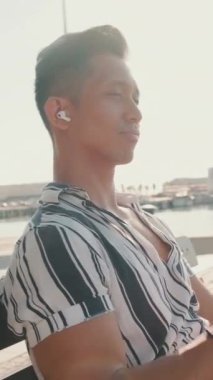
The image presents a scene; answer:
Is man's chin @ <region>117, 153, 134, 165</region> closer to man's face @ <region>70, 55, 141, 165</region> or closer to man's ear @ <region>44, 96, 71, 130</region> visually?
man's face @ <region>70, 55, 141, 165</region>

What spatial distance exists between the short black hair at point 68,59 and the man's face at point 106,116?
2 cm

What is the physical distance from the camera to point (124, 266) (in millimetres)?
1081

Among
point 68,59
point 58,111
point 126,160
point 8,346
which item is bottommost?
point 8,346

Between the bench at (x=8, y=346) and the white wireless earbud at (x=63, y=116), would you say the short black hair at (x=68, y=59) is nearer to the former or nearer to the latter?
the white wireless earbud at (x=63, y=116)

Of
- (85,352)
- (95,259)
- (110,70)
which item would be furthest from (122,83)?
(85,352)

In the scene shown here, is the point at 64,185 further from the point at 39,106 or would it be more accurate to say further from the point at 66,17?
the point at 66,17

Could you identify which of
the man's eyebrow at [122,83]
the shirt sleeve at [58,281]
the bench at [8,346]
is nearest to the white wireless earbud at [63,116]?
the man's eyebrow at [122,83]

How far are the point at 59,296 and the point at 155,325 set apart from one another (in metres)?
0.21

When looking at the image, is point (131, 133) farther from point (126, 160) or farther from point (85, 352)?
point (85, 352)

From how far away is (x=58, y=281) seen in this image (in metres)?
1.01

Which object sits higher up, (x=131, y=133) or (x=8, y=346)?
(x=131, y=133)

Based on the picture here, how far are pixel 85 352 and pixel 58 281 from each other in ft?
0.41

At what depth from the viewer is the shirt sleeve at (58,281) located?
0.99 metres

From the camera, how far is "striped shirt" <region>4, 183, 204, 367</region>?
1005 mm
